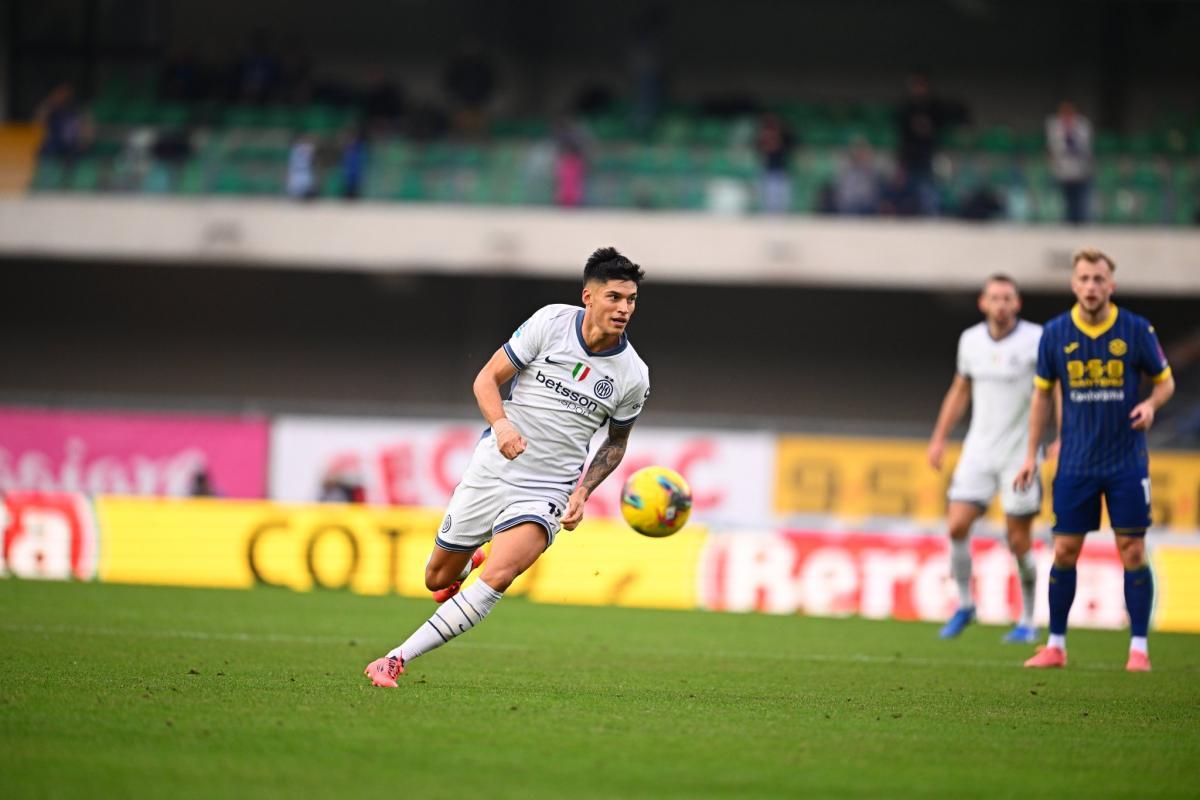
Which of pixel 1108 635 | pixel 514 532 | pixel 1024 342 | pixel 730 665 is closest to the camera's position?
pixel 514 532

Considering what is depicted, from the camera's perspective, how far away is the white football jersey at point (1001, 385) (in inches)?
464

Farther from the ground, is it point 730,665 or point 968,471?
point 968,471

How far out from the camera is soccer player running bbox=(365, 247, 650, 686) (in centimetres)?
763

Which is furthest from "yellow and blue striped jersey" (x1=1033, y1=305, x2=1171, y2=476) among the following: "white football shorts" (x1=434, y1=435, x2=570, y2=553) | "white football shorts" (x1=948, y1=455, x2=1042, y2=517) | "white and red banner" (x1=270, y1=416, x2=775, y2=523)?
"white and red banner" (x1=270, y1=416, x2=775, y2=523)

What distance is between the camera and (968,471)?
11992 mm

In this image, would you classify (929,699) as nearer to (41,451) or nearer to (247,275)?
(41,451)

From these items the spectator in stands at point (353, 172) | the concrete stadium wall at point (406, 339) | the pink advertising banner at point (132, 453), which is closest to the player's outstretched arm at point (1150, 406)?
the pink advertising banner at point (132, 453)

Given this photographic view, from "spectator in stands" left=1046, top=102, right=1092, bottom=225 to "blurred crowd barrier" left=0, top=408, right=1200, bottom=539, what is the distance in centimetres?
436

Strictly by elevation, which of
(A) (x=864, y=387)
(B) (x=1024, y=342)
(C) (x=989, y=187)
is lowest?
(B) (x=1024, y=342)

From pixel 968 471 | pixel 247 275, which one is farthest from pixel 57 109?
pixel 968 471

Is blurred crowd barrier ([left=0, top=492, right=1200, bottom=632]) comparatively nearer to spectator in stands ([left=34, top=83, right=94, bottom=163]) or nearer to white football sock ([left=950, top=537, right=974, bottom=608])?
white football sock ([left=950, top=537, right=974, bottom=608])

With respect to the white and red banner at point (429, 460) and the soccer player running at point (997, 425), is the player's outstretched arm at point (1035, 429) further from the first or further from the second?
the white and red banner at point (429, 460)

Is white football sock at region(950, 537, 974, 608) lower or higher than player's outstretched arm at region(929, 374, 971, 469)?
lower

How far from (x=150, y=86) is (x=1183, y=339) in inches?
684
